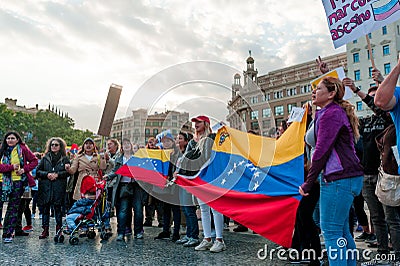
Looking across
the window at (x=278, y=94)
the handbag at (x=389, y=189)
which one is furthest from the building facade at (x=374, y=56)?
the handbag at (x=389, y=189)

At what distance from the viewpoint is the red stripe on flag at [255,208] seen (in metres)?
4.59

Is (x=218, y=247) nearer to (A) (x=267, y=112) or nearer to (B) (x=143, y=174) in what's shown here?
(A) (x=267, y=112)

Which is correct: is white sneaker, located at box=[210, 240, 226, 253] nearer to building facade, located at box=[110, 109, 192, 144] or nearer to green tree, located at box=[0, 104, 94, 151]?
building facade, located at box=[110, 109, 192, 144]

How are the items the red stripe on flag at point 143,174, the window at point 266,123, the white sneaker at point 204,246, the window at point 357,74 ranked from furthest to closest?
the window at point 357,74
the red stripe on flag at point 143,174
the white sneaker at point 204,246
the window at point 266,123

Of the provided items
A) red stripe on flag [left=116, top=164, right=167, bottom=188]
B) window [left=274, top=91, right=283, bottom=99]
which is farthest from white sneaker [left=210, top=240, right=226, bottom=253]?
window [left=274, top=91, right=283, bottom=99]

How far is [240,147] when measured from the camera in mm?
5895

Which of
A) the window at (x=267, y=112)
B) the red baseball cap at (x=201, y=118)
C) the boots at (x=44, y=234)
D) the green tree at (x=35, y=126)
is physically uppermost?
the green tree at (x=35, y=126)

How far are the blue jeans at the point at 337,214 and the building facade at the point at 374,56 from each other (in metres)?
43.9

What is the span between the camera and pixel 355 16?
4.32 meters

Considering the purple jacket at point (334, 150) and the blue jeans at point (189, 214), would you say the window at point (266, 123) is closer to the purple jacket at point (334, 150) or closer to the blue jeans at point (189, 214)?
the blue jeans at point (189, 214)

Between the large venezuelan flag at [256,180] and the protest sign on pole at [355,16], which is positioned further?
the large venezuelan flag at [256,180]

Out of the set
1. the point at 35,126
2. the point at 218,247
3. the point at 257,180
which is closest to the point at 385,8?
the point at 257,180

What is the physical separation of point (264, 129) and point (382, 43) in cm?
4798

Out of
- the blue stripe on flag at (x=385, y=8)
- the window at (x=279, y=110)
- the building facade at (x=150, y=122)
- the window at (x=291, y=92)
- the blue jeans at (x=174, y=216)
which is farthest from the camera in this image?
the window at (x=279, y=110)
